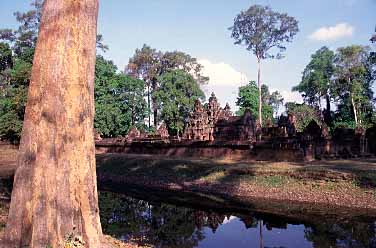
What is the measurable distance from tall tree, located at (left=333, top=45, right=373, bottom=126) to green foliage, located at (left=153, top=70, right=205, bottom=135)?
2088 cm

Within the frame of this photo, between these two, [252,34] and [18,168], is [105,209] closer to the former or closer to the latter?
[18,168]

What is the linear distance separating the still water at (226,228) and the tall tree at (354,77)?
41171 millimetres

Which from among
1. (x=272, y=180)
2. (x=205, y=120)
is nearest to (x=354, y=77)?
(x=205, y=120)

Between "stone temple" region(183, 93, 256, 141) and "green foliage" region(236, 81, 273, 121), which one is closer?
"stone temple" region(183, 93, 256, 141)

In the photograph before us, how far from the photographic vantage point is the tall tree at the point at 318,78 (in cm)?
5534

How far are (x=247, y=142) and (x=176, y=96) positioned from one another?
99.4ft

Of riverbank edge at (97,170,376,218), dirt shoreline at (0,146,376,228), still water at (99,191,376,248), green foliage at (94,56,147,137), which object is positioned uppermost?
A: green foliage at (94,56,147,137)

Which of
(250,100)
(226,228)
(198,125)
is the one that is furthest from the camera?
(250,100)

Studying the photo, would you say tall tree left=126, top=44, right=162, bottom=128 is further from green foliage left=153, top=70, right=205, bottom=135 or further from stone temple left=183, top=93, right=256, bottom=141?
stone temple left=183, top=93, right=256, bottom=141

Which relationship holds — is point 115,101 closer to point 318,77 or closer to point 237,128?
point 237,128

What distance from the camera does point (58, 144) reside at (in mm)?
5355

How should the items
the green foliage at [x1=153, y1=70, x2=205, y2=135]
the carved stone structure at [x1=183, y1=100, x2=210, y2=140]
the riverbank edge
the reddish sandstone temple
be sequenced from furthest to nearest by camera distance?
the green foliage at [x1=153, y1=70, x2=205, y2=135] < the carved stone structure at [x1=183, y1=100, x2=210, y2=140] < the reddish sandstone temple < the riverbank edge

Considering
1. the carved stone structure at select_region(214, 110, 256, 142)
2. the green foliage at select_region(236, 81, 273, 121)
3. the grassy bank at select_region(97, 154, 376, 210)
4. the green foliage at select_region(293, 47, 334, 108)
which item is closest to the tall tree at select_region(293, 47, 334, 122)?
the green foliage at select_region(293, 47, 334, 108)

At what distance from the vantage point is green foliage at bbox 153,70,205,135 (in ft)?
168
